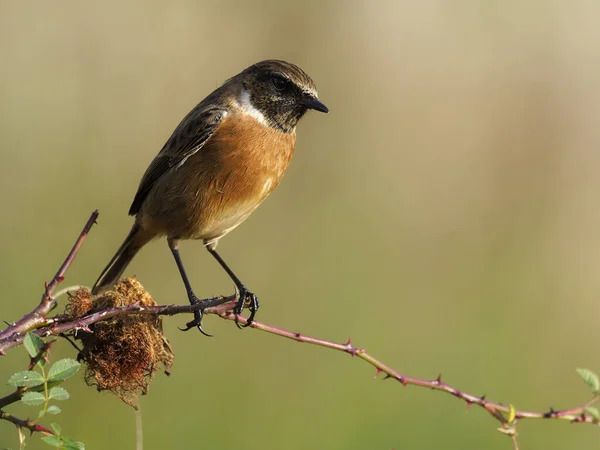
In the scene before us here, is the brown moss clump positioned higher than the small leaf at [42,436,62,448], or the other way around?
the brown moss clump

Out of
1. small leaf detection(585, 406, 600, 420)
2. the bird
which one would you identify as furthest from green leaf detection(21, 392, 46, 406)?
the bird

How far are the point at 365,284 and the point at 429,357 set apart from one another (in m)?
0.79

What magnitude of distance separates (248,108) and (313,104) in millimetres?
334

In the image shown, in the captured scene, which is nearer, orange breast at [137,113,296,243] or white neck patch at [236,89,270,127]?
orange breast at [137,113,296,243]

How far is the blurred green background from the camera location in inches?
211

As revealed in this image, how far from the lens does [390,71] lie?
300 inches

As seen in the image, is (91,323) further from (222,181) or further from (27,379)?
(222,181)

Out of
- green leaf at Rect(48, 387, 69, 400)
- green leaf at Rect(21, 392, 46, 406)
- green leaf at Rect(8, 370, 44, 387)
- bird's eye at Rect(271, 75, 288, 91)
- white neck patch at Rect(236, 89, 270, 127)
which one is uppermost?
bird's eye at Rect(271, 75, 288, 91)

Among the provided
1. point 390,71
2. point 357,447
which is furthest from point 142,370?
point 390,71

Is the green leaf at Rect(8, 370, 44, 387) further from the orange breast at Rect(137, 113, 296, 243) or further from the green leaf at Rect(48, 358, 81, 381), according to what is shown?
the orange breast at Rect(137, 113, 296, 243)

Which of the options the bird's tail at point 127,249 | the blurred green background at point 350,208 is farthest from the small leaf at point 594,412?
the blurred green background at point 350,208

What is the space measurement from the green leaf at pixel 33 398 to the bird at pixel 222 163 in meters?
1.75

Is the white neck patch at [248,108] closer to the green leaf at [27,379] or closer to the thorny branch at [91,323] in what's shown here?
the thorny branch at [91,323]

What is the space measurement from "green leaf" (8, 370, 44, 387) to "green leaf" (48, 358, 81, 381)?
1.5 inches
